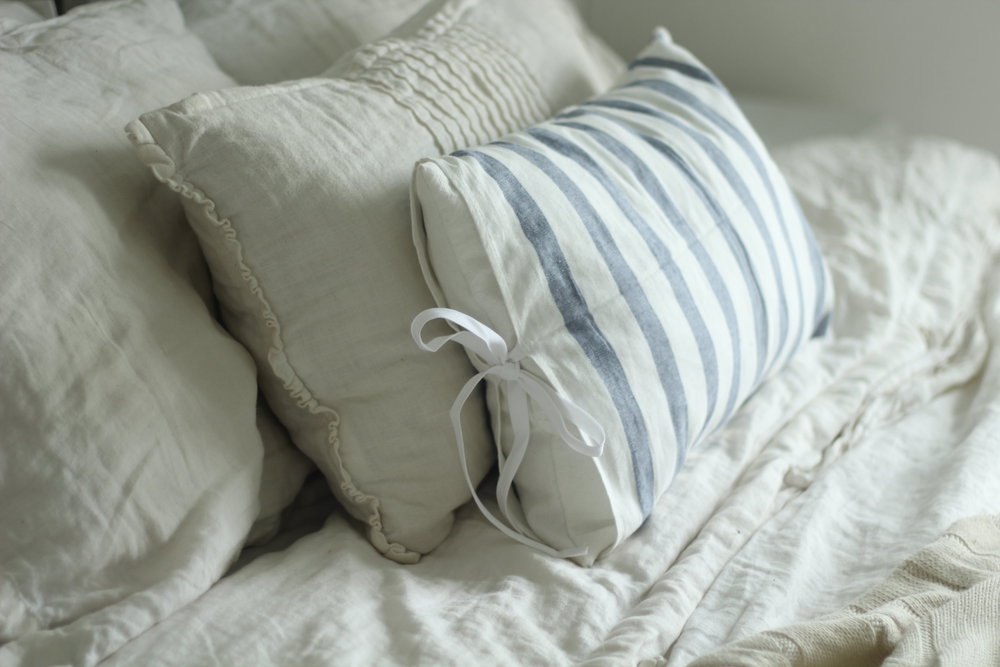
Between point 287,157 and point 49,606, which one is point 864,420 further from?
point 49,606

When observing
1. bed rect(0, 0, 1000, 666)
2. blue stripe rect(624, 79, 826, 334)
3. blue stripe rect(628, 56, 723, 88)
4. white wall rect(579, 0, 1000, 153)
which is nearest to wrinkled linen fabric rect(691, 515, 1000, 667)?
bed rect(0, 0, 1000, 666)

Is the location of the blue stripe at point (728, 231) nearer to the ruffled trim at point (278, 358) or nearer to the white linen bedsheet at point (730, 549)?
the white linen bedsheet at point (730, 549)

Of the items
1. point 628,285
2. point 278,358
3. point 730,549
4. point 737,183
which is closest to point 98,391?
point 278,358

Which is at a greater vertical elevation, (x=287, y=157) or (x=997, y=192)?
(x=287, y=157)

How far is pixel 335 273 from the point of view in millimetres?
783

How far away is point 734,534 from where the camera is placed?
0.86m

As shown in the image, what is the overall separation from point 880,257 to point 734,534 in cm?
63

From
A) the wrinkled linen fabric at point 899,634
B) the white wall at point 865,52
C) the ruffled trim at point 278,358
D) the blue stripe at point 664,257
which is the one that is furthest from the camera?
the white wall at point 865,52

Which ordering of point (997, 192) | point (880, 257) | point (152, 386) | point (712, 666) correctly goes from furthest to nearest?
point (997, 192)
point (880, 257)
point (152, 386)
point (712, 666)

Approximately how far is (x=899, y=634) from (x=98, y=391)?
1.89ft

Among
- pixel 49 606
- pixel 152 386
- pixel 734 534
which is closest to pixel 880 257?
pixel 734 534

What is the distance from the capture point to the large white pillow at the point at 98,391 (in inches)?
27.0

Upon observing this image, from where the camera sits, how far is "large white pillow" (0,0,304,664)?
69 centimetres

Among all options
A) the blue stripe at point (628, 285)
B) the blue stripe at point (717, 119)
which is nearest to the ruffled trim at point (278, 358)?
the blue stripe at point (628, 285)
